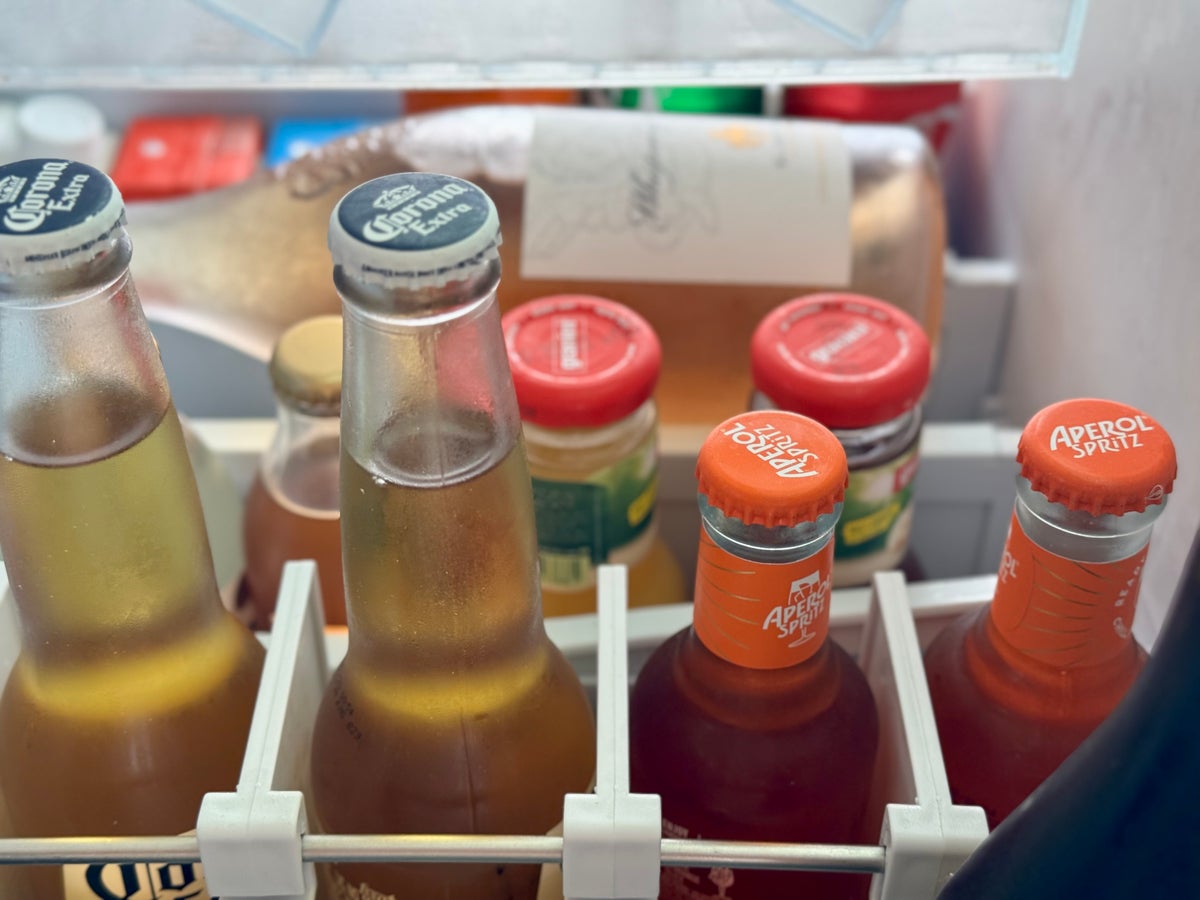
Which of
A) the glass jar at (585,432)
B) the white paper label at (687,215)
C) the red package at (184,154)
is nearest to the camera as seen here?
the glass jar at (585,432)

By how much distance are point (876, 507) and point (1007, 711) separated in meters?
0.12

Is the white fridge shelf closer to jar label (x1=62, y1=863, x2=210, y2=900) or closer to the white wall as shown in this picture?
the white wall

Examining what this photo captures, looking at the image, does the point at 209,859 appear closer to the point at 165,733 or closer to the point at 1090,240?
the point at 165,733

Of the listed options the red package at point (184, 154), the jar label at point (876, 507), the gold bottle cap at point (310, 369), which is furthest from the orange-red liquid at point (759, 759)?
the red package at point (184, 154)

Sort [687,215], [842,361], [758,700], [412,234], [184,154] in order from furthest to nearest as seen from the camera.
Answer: [184,154]
[687,215]
[842,361]
[758,700]
[412,234]

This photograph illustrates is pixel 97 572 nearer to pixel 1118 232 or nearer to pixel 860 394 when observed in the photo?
pixel 860 394

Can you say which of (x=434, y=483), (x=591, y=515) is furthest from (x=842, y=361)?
(x=434, y=483)

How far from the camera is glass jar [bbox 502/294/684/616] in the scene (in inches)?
21.2

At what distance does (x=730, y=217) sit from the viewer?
69 centimetres

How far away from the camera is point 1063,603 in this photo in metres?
0.41

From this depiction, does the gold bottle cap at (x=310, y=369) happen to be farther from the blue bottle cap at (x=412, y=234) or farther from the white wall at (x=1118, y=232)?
the white wall at (x=1118, y=232)

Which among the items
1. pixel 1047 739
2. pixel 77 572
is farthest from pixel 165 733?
pixel 1047 739

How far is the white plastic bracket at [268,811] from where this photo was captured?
0.38 meters

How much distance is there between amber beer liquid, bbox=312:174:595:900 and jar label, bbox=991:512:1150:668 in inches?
6.0
